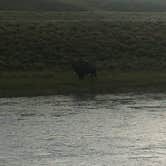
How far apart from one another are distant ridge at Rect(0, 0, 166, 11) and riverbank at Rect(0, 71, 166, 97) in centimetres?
3582

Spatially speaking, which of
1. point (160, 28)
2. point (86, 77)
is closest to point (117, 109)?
point (86, 77)

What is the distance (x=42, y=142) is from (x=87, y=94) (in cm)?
1172

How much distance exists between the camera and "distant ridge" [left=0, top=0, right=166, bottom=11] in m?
74.8

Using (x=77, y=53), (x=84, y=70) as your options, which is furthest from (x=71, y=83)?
(x=77, y=53)

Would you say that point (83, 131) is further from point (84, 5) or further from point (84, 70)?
point (84, 5)

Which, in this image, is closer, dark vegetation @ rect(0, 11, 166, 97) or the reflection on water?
the reflection on water

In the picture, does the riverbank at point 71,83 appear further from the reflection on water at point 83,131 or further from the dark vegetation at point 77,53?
the reflection on water at point 83,131

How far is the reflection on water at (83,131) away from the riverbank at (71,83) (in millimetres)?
2170

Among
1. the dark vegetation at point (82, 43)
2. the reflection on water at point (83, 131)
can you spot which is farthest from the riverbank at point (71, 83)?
the dark vegetation at point (82, 43)

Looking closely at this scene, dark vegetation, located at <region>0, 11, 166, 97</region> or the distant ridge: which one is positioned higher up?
the distant ridge

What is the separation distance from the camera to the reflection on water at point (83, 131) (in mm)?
16969

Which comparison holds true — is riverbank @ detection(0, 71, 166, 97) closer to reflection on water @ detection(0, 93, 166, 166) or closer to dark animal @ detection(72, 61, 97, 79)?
dark animal @ detection(72, 61, 97, 79)

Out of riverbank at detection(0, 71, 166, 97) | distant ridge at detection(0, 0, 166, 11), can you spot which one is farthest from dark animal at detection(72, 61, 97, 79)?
distant ridge at detection(0, 0, 166, 11)

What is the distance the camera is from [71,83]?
33.7m
